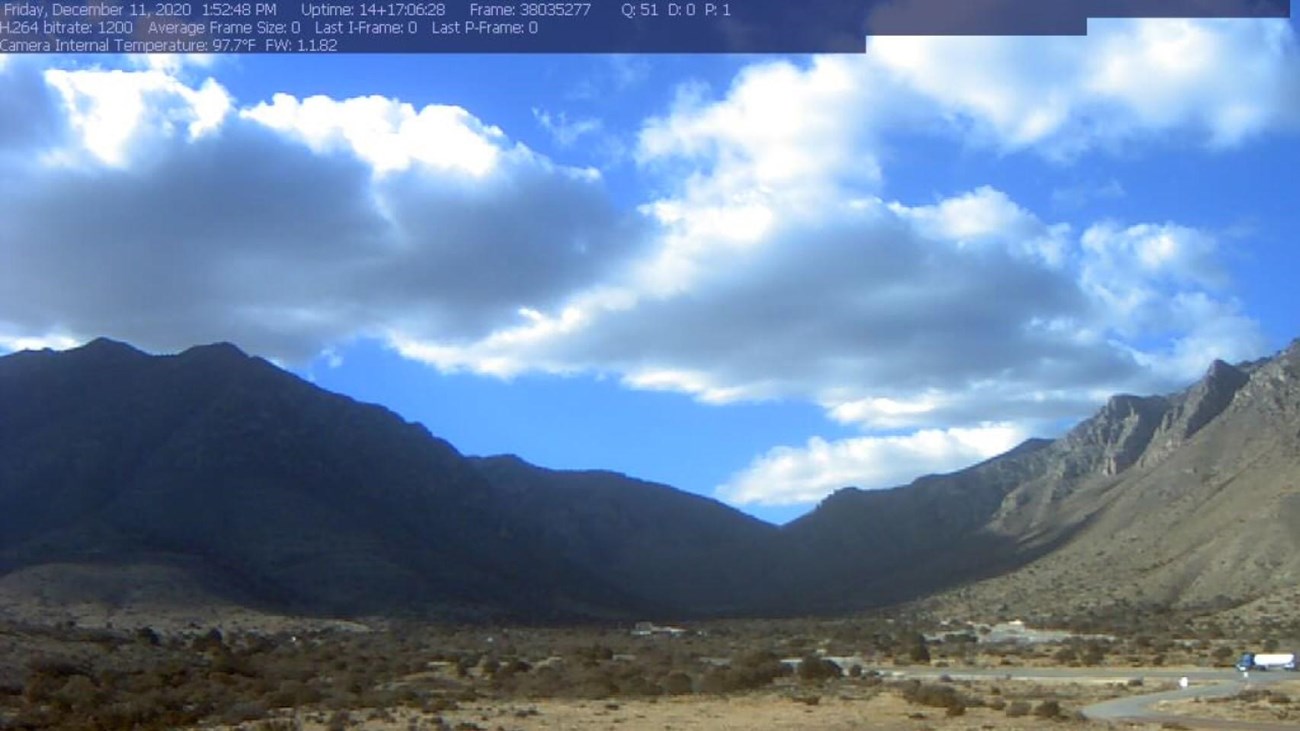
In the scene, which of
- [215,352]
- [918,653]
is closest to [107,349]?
[215,352]

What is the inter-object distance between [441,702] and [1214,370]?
135592 mm

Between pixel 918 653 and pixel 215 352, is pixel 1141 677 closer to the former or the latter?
pixel 918 653

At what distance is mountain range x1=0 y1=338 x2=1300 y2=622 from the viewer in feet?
357

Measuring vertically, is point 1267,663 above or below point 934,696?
below

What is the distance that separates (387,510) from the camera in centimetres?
14125

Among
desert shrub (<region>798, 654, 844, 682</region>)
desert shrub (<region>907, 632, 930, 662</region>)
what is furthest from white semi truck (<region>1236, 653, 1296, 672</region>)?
desert shrub (<region>907, 632, 930, 662</region>)

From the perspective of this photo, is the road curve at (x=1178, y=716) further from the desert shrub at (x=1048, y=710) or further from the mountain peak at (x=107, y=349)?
the mountain peak at (x=107, y=349)

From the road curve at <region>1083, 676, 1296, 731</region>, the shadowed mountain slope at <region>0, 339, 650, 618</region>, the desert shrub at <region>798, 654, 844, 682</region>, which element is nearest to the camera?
the road curve at <region>1083, 676, 1296, 731</region>

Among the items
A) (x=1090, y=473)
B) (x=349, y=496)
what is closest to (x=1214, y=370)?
(x=1090, y=473)

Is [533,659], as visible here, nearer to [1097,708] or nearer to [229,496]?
[1097,708]

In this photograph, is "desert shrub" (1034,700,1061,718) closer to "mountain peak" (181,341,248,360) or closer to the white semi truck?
the white semi truck

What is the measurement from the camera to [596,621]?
5305 inches

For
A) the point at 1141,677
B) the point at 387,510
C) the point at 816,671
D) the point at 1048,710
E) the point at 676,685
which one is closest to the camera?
the point at 1048,710

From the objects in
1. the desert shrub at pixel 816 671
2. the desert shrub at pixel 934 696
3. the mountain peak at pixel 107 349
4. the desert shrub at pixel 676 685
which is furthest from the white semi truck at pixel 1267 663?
the mountain peak at pixel 107 349
